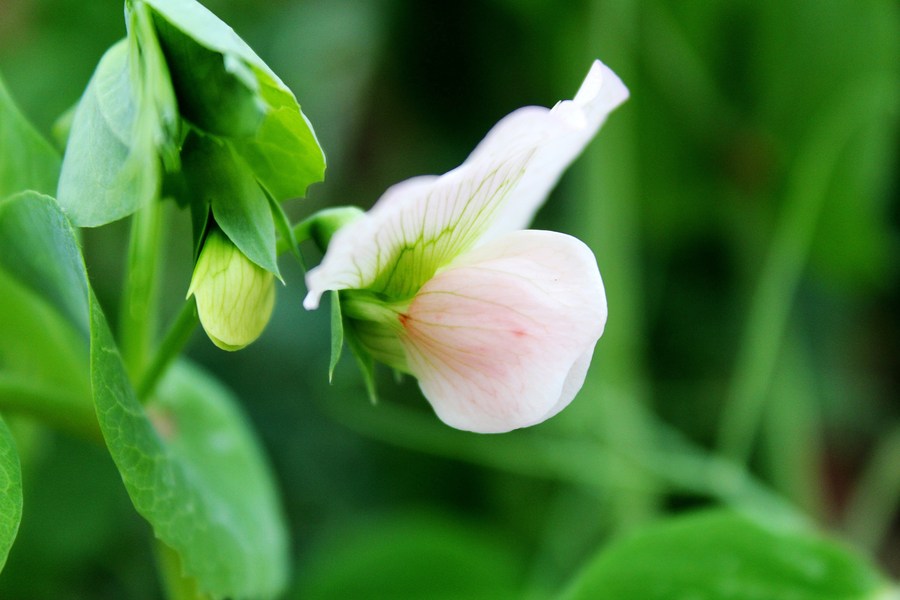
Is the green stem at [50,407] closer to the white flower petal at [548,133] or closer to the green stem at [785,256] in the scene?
the white flower petal at [548,133]

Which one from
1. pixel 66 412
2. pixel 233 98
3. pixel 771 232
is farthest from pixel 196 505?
pixel 771 232

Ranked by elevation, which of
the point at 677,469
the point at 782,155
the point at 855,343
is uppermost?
the point at 782,155

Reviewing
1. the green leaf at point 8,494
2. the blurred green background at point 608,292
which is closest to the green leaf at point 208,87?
the green leaf at point 8,494

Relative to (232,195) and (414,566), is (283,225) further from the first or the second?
(414,566)

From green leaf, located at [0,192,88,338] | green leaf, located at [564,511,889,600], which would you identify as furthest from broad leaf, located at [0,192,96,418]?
green leaf, located at [564,511,889,600]

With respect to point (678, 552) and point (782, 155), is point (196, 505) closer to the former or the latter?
point (678, 552)

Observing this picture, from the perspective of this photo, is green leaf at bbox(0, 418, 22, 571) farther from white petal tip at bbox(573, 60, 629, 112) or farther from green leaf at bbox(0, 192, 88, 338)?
white petal tip at bbox(573, 60, 629, 112)

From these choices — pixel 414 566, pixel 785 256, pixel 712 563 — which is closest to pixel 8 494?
pixel 712 563
